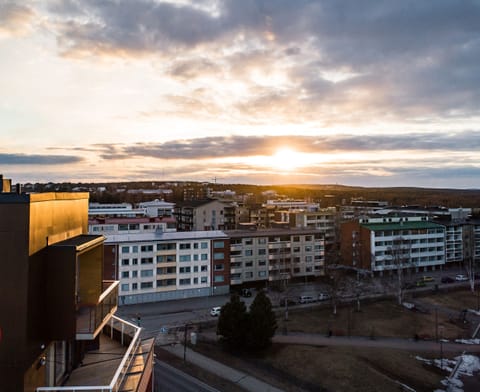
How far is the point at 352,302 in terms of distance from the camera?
40.7 metres

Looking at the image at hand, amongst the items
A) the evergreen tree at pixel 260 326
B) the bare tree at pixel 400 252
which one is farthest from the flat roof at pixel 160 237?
the bare tree at pixel 400 252

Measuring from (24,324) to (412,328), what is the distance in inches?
1345

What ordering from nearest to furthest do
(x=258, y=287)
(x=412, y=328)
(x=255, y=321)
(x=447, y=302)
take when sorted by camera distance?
(x=255, y=321), (x=412, y=328), (x=447, y=302), (x=258, y=287)

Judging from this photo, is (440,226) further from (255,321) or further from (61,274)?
(61,274)

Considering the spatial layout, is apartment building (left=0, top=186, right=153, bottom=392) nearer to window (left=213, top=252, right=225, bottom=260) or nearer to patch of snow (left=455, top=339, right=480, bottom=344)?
patch of snow (left=455, top=339, right=480, bottom=344)

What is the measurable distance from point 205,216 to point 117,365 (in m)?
60.9

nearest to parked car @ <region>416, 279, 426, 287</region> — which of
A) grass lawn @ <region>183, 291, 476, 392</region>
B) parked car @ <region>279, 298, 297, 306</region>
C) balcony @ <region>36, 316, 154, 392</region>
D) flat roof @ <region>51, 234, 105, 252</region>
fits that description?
grass lawn @ <region>183, 291, 476, 392</region>

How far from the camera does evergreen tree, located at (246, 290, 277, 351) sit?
2739cm

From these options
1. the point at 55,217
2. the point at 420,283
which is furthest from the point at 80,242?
the point at 420,283

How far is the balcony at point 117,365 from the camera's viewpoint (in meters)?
8.13

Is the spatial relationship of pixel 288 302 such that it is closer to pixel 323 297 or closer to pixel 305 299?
pixel 305 299

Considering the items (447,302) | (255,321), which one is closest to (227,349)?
(255,321)

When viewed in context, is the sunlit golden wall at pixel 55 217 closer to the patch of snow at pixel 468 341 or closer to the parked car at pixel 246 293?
the patch of snow at pixel 468 341

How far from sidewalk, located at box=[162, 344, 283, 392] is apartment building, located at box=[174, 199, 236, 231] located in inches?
1654
